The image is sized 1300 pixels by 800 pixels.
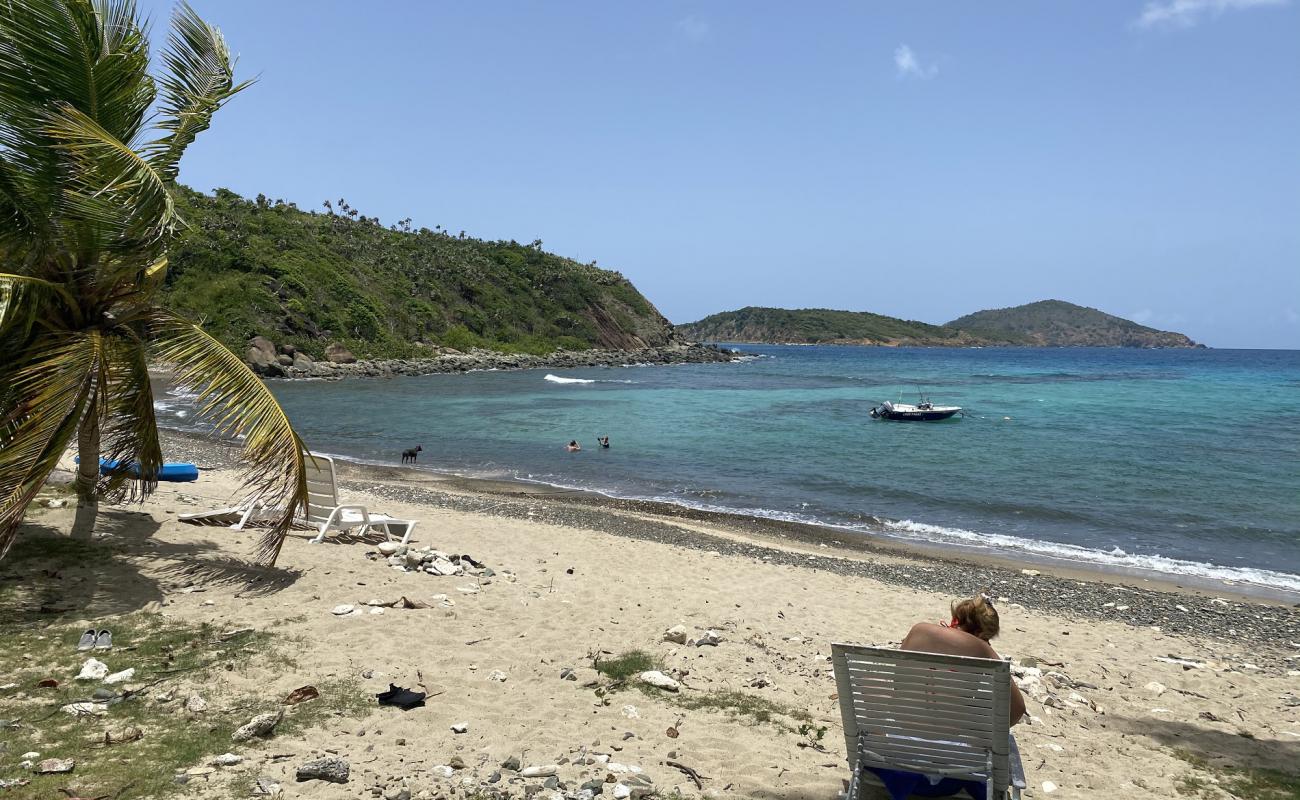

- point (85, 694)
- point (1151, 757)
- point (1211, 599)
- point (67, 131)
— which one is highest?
point (67, 131)

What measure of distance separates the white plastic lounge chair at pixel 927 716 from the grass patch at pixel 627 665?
2554 mm

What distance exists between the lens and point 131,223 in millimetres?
6785

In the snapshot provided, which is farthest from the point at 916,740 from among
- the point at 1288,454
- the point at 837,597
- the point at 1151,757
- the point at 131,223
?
the point at 1288,454

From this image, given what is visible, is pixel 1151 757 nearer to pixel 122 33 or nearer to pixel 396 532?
pixel 396 532

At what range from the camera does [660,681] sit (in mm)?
6066

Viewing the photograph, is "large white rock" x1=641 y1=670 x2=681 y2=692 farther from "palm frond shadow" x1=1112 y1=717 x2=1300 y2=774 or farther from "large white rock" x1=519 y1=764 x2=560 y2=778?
"palm frond shadow" x1=1112 y1=717 x2=1300 y2=774

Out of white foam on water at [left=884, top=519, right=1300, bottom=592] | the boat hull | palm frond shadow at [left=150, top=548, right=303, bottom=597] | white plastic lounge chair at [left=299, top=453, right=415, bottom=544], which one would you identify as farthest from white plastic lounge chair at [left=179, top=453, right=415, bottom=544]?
the boat hull

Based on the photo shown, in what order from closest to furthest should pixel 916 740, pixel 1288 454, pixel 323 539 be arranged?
pixel 916 740 < pixel 323 539 < pixel 1288 454

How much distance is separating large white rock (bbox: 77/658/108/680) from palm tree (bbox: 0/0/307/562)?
1326 millimetres

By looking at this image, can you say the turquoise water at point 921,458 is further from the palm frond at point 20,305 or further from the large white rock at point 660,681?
the palm frond at point 20,305

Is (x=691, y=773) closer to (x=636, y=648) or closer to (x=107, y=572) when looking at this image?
(x=636, y=648)

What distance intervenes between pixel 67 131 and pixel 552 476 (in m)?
16.6

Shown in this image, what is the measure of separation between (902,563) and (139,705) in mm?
11068

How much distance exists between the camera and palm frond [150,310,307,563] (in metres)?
6.90
